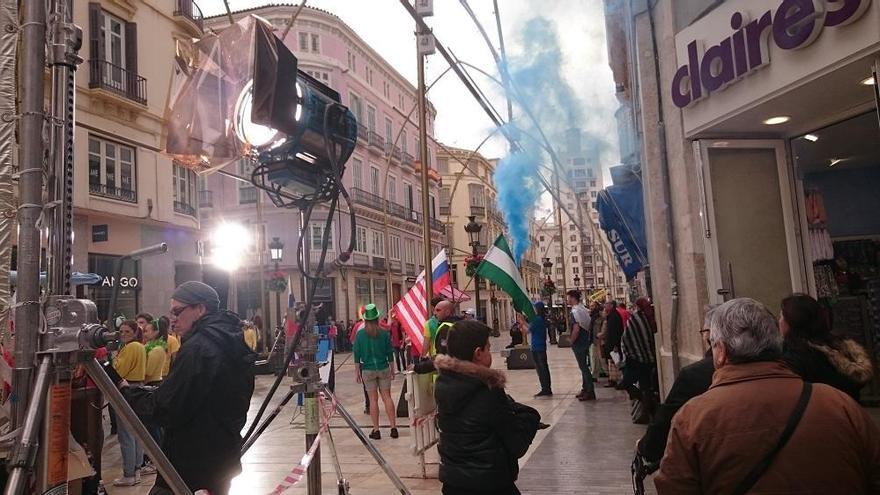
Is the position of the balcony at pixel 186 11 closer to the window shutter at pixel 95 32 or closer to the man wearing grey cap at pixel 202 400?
the window shutter at pixel 95 32

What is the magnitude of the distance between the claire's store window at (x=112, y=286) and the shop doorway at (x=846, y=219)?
18.0m

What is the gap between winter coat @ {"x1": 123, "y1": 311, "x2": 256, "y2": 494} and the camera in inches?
134

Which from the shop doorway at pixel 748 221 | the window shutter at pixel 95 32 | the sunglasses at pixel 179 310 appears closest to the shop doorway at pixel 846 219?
the shop doorway at pixel 748 221

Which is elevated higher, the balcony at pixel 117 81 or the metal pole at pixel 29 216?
the balcony at pixel 117 81

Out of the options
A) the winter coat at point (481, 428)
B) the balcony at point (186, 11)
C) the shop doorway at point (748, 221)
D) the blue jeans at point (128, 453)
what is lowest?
the blue jeans at point (128, 453)

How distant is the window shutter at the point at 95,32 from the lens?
1819 centimetres

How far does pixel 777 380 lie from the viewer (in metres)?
2.21

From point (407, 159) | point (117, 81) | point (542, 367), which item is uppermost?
point (407, 159)

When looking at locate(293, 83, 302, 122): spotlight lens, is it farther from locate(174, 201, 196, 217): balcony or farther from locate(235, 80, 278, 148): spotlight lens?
locate(174, 201, 196, 217): balcony

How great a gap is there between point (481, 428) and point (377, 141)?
42.5 meters

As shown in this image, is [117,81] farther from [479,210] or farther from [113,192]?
[479,210]

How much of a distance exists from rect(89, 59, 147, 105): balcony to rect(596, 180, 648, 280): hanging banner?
48.1ft

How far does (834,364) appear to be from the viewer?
131 inches

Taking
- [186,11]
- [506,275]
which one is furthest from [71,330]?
[186,11]
